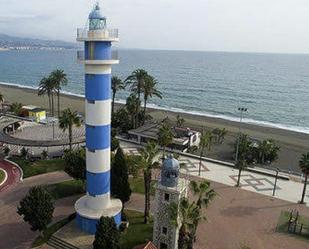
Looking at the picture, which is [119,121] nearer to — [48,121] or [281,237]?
[48,121]

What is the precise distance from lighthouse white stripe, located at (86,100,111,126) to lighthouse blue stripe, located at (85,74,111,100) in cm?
54

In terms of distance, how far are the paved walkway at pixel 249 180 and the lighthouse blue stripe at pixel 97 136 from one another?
Result: 2007 centimetres

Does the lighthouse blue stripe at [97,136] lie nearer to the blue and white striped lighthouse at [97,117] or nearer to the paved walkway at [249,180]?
the blue and white striped lighthouse at [97,117]

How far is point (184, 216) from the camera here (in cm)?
2781

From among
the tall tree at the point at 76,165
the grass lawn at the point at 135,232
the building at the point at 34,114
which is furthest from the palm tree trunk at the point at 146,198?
the building at the point at 34,114

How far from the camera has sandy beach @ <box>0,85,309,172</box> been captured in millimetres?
63028

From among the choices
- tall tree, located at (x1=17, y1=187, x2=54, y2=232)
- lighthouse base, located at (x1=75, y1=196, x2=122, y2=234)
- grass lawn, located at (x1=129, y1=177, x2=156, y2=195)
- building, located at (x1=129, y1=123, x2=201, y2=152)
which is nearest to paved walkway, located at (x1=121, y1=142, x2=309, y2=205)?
building, located at (x1=129, y1=123, x2=201, y2=152)

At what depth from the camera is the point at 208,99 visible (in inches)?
5241

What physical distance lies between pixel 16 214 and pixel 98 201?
32.5 feet

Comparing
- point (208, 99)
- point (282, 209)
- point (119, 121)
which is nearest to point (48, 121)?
point (119, 121)

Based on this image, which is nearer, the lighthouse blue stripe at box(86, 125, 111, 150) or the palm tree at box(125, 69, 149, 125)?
the lighthouse blue stripe at box(86, 125, 111, 150)

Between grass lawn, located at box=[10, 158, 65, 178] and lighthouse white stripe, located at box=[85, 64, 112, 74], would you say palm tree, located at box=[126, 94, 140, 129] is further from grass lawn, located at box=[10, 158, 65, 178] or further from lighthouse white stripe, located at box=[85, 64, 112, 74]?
lighthouse white stripe, located at box=[85, 64, 112, 74]

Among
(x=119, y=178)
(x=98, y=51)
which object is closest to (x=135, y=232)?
(x=119, y=178)

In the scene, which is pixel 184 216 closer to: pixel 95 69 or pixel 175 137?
pixel 95 69
